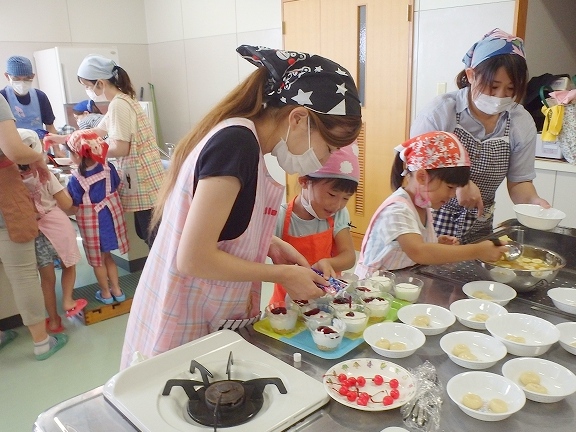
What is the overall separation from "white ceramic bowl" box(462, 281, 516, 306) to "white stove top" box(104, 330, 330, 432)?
56cm

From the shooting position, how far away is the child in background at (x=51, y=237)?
252cm

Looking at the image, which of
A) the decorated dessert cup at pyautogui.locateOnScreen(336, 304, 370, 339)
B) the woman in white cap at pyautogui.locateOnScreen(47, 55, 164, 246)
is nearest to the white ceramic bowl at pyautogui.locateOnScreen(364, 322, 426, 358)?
the decorated dessert cup at pyautogui.locateOnScreen(336, 304, 370, 339)

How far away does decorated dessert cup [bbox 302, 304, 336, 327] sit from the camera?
99 centimetres

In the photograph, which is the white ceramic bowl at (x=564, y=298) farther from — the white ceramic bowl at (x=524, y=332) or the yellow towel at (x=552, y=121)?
the yellow towel at (x=552, y=121)

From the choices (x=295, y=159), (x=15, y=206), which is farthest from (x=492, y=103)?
(x=15, y=206)

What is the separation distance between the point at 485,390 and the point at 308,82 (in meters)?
0.65

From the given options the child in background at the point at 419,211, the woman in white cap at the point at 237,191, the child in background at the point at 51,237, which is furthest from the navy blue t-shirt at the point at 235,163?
the child in background at the point at 51,237

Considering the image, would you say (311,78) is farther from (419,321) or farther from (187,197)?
(419,321)

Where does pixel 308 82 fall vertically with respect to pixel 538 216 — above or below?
above

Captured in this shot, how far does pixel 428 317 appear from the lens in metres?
1.09

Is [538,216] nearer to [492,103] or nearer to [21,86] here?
[492,103]

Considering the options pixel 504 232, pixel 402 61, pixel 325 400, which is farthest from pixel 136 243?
pixel 325 400

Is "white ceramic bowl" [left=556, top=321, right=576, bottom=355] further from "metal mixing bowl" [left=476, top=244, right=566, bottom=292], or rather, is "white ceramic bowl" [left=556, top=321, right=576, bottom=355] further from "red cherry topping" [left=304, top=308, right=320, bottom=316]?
"red cherry topping" [left=304, top=308, right=320, bottom=316]

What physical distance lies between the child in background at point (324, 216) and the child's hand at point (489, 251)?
397 mm
